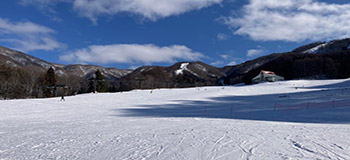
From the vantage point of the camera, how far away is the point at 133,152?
17.8ft

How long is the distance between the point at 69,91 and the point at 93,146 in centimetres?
6854

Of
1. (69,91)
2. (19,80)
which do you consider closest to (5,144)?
(19,80)

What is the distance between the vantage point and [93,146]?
6.21 metres

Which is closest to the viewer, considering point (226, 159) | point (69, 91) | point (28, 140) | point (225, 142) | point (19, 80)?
point (226, 159)

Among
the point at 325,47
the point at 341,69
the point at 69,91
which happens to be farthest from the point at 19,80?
the point at 325,47

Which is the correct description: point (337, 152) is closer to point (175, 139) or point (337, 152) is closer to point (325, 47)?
point (175, 139)

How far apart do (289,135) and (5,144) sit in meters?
9.22

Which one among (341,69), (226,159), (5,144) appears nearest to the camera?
(226,159)

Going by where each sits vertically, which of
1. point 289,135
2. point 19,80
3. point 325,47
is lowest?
point 289,135

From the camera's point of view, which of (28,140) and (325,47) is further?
(325,47)

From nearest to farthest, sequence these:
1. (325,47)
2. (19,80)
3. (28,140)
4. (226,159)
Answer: (226,159) < (28,140) < (19,80) < (325,47)

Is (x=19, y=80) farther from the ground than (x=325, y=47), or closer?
closer

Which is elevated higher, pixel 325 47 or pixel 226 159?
pixel 325 47

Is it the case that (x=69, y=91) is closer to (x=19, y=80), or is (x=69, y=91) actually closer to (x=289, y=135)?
(x=19, y=80)
